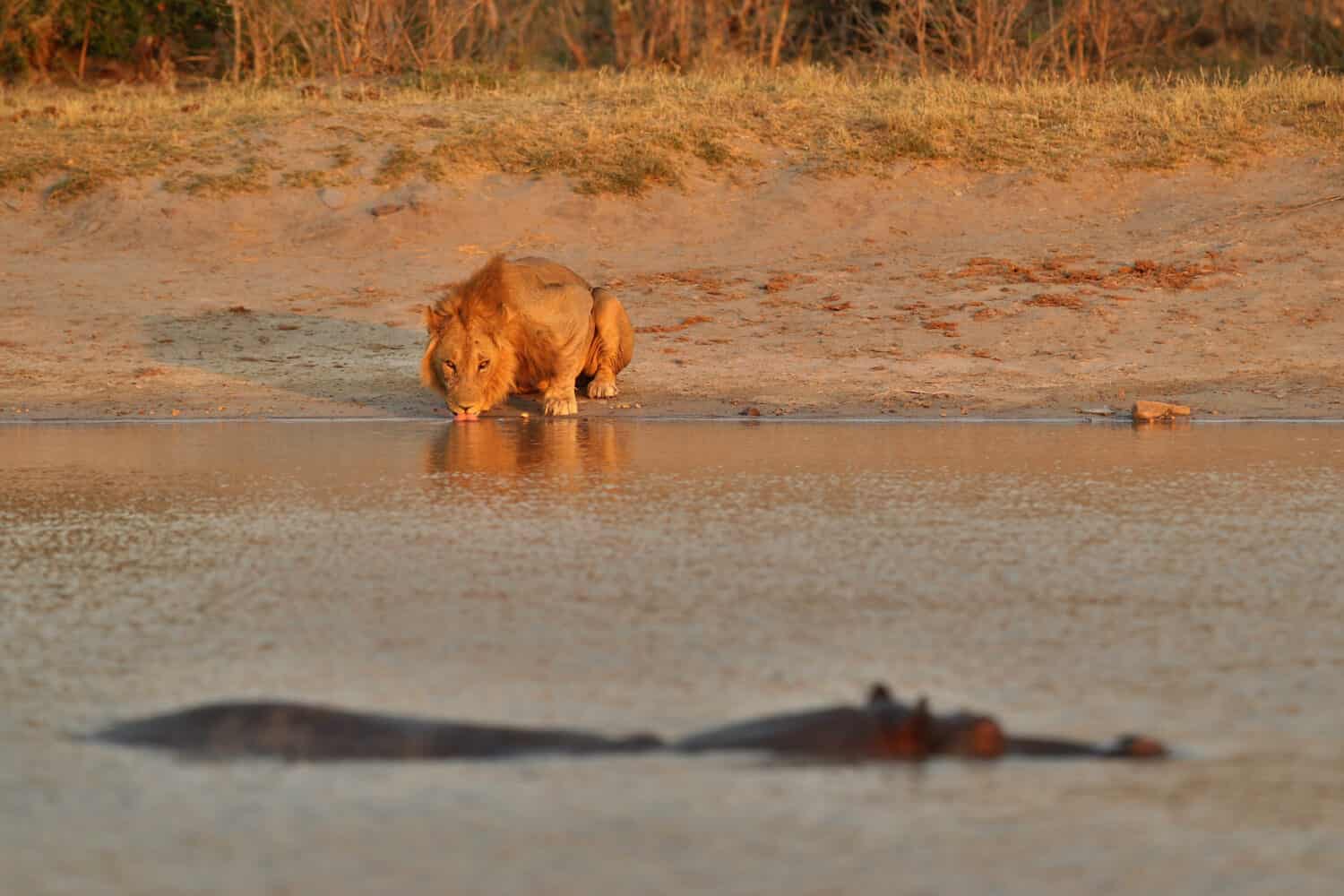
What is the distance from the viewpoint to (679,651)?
193 inches

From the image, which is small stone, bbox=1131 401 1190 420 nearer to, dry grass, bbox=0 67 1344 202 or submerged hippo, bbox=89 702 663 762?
submerged hippo, bbox=89 702 663 762

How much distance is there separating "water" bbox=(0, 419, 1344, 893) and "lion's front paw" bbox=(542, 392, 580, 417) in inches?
81.8

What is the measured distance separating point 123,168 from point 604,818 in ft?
48.6

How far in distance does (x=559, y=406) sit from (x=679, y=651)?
6.22 m

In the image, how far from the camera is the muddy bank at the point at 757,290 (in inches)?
454

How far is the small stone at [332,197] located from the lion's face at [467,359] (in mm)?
6411

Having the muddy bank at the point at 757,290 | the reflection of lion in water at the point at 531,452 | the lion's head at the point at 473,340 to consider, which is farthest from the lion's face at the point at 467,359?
the muddy bank at the point at 757,290

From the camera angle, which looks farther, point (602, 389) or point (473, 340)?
point (602, 389)


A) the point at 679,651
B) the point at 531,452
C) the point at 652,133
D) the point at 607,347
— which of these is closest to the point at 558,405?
the point at 607,347

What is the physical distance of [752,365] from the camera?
12133 millimetres

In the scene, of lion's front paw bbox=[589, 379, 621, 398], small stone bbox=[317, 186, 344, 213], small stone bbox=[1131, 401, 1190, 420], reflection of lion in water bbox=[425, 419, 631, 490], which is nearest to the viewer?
reflection of lion in water bbox=[425, 419, 631, 490]

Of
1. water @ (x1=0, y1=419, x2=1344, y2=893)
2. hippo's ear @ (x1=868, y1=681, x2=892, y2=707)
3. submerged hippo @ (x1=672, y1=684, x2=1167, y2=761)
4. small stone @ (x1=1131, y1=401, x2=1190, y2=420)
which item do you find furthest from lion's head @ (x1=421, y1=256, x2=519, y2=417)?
hippo's ear @ (x1=868, y1=681, x2=892, y2=707)

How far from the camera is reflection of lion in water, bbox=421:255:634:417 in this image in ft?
34.8

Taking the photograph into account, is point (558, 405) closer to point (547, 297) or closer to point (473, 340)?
point (547, 297)
